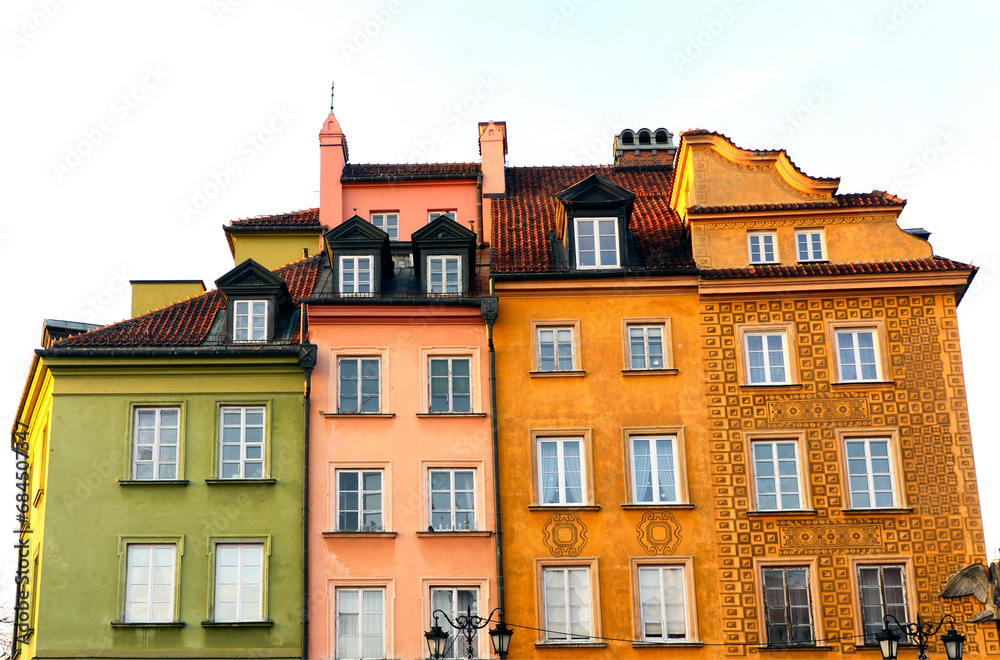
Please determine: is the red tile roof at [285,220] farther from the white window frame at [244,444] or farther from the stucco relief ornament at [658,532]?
the stucco relief ornament at [658,532]

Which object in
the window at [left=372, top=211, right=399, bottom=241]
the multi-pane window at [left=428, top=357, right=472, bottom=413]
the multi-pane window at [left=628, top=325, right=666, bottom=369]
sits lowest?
the multi-pane window at [left=428, top=357, right=472, bottom=413]

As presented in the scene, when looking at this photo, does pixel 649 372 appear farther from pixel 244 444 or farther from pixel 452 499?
pixel 244 444

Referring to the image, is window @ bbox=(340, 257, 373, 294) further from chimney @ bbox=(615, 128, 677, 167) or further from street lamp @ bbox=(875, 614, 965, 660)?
street lamp @ bbox=(875, 614, 965, 660)

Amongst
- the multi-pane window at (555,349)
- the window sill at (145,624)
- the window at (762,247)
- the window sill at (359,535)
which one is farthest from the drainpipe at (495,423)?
the window sill at (145,624)

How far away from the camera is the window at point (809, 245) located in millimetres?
33719

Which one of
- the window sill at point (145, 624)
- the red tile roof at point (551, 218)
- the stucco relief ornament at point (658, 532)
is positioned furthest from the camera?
the red tile roof at point (551, 218)

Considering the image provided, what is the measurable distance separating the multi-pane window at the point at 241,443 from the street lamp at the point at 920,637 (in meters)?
14.1

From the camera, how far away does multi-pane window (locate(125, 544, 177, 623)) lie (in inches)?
1202

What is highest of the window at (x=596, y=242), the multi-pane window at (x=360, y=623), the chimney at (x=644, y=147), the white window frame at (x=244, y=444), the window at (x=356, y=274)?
the chimney at (x=644, y=147)

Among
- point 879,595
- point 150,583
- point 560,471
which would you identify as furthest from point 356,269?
point 879,595

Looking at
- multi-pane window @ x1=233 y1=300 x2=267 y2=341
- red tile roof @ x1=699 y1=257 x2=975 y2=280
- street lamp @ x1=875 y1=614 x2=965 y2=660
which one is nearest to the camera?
street lamp @ x1=875 y1=614 x2=965 y2=660

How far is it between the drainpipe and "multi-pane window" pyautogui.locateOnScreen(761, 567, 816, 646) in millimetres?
5842

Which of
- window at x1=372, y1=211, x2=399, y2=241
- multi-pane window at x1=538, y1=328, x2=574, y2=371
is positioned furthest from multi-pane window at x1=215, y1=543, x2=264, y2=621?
window at x1=372, y1=211, x2=399, y2=241

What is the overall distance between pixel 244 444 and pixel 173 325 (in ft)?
12.5
